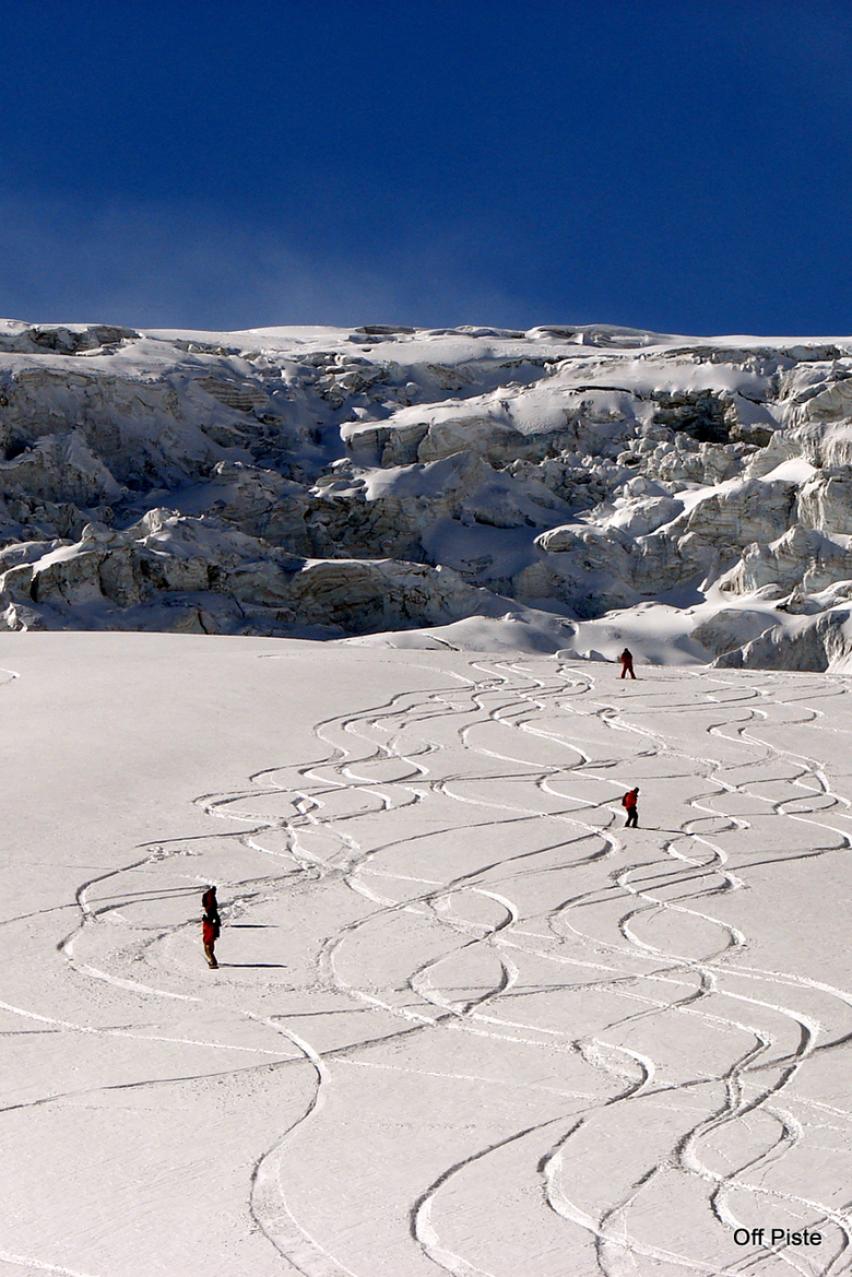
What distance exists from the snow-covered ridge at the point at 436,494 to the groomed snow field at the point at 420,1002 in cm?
1390

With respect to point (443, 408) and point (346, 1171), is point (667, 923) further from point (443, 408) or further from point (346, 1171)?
point (443, 408)

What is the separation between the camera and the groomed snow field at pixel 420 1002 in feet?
17.2

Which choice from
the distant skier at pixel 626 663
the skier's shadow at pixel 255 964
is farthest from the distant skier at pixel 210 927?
the distant skier at pixel 626 663

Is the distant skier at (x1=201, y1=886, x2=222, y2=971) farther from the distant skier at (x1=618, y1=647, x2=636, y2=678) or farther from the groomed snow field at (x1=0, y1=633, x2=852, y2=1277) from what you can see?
the distant skier at (x1=618, y1=647, x2=636, y2=678)

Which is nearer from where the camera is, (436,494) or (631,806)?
(631,806)

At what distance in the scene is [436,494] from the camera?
37.5 m

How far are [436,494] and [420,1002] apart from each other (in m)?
30.2

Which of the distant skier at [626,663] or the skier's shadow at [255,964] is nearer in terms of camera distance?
the skier's shadow at [255,964]

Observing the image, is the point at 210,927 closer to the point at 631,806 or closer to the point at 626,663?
the point at 631,806

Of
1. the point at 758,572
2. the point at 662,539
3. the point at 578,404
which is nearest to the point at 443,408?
the point at 578,404

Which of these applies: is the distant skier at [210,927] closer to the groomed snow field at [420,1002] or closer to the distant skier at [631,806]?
the groomed snow field at [420,1002]

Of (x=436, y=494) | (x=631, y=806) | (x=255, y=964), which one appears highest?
(x=436, y=494)

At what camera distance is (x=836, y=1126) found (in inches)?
241

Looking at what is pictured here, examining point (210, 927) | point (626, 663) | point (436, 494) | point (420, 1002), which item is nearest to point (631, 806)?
point (420, 1002)
